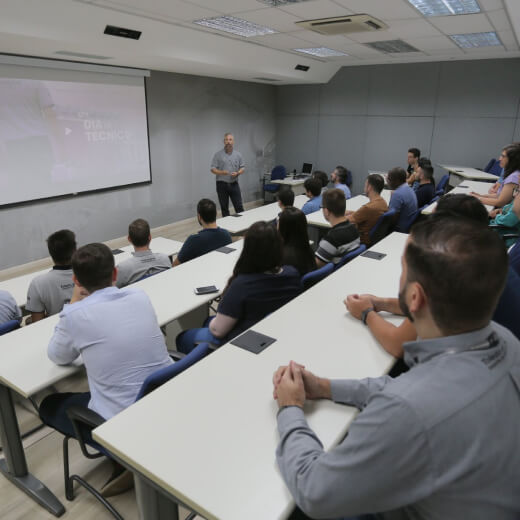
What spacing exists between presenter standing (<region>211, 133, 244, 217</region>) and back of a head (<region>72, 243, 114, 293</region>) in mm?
4993

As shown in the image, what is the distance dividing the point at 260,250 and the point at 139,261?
4.19ft

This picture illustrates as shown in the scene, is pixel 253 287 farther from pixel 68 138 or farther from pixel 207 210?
pixel 68 138

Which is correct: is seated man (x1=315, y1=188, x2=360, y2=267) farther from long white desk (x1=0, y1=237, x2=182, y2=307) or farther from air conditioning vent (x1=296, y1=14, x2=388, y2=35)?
air conditioning vent (x1=296, y1=14, x2=388, y2=35)

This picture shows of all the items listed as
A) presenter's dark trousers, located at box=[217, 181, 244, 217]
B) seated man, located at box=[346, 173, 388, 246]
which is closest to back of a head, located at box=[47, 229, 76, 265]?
seated man, located at box=[346, 173, 388, 246]

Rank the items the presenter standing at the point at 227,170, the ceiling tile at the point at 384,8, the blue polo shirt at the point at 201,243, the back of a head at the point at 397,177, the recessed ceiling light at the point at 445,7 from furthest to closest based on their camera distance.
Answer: the presenter standing at the point at 227,170 < the back of a head at the point at 397,177 < the recessed ceiling light at the point at 445,7 < the ceiling tile at the point at 384,8 < the blue polo shirt at the point at 201,243

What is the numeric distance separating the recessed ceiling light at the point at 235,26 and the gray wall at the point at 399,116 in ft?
12.7

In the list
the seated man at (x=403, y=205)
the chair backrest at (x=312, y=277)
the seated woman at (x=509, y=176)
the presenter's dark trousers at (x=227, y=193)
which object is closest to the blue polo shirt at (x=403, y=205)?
the seated man at (x=403, y=205)

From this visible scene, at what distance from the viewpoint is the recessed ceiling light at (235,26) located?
4234mm

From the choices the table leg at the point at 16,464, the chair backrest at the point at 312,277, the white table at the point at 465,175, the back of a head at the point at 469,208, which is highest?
the back of a head at the point at 469,208

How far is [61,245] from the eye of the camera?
2410mm

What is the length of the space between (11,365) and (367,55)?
694 cm

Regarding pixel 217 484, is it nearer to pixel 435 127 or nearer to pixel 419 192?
pixel 419 192

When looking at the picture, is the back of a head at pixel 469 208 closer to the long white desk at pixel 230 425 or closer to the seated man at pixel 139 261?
the long white desk at pixel 230 425

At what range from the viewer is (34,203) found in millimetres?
5133
